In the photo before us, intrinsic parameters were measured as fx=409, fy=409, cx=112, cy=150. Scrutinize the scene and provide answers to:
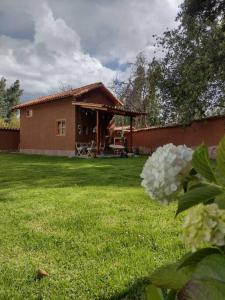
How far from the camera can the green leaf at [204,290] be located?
67 cm

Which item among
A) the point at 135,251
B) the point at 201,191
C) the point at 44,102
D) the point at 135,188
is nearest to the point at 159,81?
the point at 44,102

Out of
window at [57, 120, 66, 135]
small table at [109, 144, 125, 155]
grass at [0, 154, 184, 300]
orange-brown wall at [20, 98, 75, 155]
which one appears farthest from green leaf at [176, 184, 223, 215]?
window at [57, 120, 66, 135]

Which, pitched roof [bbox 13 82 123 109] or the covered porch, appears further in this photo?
pitched roof [bbox 13 82 123 109]

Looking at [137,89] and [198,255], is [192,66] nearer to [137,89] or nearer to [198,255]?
[198,255]

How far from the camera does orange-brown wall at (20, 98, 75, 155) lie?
2456 centimetres

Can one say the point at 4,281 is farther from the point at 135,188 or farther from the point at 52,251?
the point at 135,188

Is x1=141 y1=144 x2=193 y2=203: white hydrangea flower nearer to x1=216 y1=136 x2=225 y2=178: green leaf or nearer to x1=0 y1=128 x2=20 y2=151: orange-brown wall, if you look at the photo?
x1=216 y1=136 x2=225 y2=178: green leaf

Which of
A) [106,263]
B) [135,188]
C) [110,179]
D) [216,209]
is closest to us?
[216,209]

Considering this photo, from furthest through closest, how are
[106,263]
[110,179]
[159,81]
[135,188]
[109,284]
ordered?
[159,81], [110,179], [135,188], [106,263], [109,284]

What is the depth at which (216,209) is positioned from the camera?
73cm

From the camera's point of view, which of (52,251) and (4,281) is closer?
(4,281)

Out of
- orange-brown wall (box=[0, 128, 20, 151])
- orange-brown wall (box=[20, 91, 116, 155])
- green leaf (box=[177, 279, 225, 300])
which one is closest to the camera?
green leaf (box=[177, 279, 225, 300])

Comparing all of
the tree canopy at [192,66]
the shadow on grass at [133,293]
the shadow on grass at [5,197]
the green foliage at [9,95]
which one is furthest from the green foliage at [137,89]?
the shadow on grass at [133,293]

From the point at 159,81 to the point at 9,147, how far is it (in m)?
14.9
